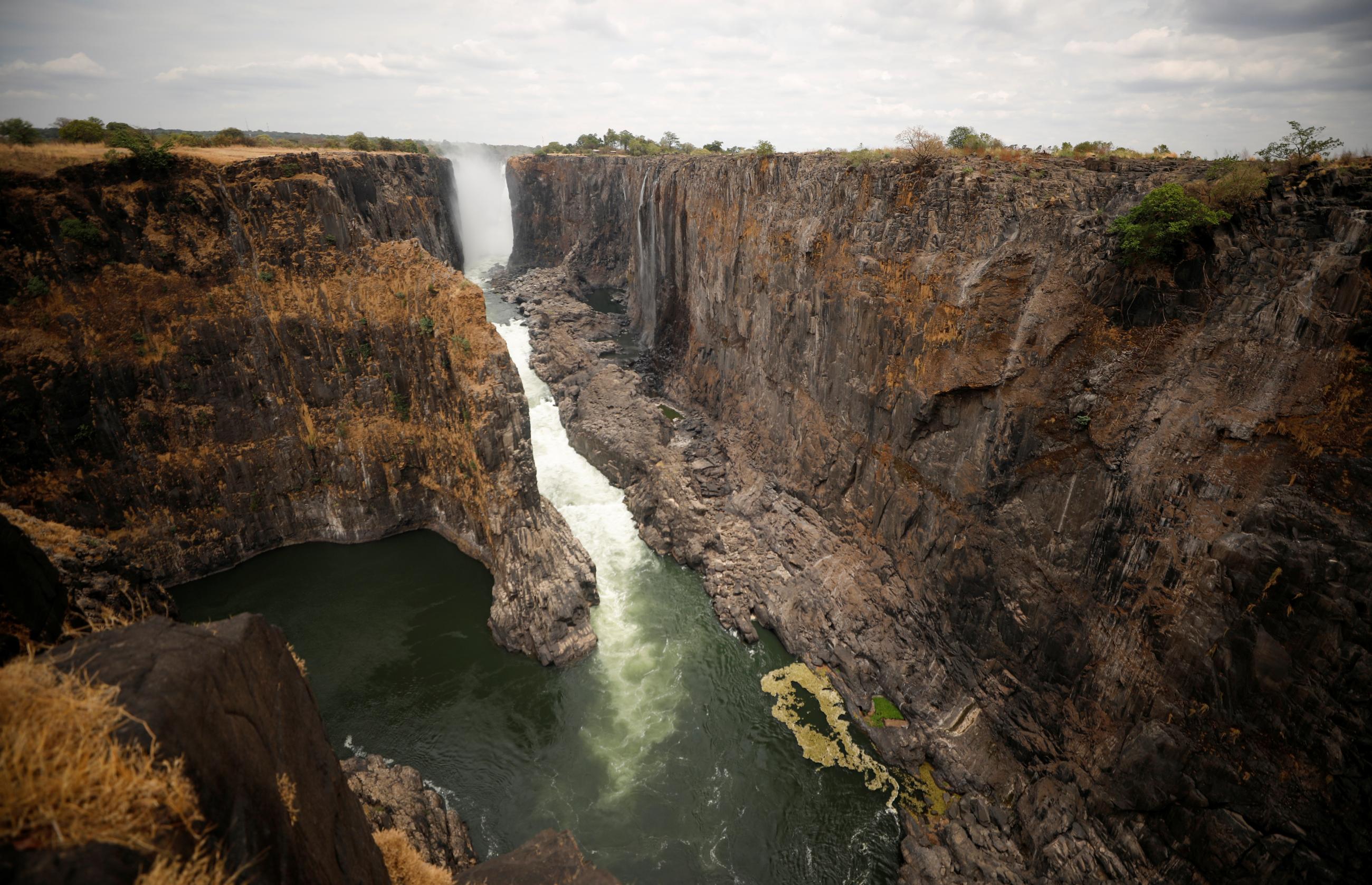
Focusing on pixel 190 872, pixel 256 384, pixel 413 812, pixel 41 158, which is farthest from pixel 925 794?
pixel 41 158

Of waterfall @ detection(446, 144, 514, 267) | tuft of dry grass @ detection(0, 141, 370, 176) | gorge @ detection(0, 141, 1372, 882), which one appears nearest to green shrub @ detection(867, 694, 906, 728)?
gorge @ detection(0, 141, 1372, 882)

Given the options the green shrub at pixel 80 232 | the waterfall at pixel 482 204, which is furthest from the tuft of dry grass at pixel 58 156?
the waterfall at pixel 482 204

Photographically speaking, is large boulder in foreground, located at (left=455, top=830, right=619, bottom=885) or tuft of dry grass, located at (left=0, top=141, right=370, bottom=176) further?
tuft of dry grass, located at (left=0, top=141, right=370, bottom=176)

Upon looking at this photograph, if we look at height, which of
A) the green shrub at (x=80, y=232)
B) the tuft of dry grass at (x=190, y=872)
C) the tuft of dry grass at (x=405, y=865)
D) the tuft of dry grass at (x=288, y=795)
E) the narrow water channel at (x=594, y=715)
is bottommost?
the narrow water channel at (x=594, y=715)

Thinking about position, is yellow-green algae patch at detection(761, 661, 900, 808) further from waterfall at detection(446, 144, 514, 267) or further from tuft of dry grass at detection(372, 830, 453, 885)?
waterfall at detection(446, 144, 514, 267)

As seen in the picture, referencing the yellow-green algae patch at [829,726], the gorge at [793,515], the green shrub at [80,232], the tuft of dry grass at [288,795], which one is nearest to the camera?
the tuft of dry grass at [288,795]

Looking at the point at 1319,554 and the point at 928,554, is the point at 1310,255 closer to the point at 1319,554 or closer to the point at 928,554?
the point at 1319,554

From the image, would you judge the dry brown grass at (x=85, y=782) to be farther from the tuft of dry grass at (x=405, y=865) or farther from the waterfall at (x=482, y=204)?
the waterfall at (x=482, y=204)

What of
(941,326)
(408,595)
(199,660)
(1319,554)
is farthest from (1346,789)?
(408,595)
